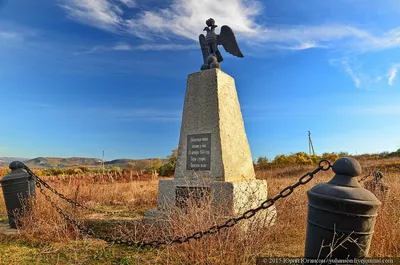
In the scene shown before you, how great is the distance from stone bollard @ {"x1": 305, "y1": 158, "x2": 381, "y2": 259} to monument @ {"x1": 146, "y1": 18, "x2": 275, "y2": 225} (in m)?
2.66

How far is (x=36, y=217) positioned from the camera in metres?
5.21

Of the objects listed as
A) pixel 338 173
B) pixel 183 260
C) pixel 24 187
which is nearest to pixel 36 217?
pixel 24 187

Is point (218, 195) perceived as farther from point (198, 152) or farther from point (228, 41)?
point (228, 41)

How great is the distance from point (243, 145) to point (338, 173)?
3602 millimetres

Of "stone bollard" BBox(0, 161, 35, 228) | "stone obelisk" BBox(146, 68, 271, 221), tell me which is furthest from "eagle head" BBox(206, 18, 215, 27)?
"stone bollard" BBox(0, 161, 35, 228)

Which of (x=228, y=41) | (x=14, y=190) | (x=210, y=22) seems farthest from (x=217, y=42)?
(x=14, y=190)

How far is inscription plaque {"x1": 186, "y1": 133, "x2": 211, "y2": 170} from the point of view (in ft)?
18.3

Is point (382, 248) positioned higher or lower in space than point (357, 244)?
lower

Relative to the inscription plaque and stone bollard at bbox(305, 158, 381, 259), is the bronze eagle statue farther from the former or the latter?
stone bollard at bbox(305, 158, 381, 259)

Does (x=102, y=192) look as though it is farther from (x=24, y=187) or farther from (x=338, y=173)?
(x=338, y=173)

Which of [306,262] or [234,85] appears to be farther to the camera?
[234,85]

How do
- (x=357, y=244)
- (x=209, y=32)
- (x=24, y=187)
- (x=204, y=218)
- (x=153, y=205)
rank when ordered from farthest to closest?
1. (x=153, y=205)
2. (x=209, y=32)
3. (x=24, y=187)
4. (x=204, y=218)
5. (x=357, y=244)

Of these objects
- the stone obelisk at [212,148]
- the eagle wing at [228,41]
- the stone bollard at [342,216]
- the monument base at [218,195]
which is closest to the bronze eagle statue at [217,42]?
the eagle wing at [228,41]

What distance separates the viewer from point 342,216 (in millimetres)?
2258
